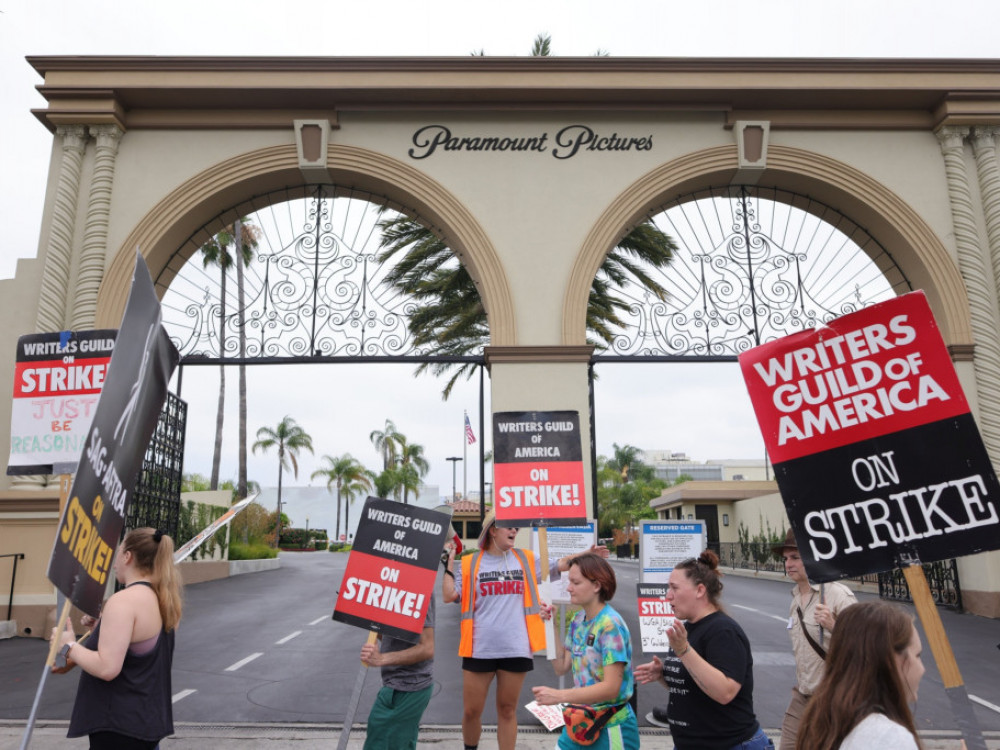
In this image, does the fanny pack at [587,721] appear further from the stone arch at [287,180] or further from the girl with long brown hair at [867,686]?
the stone arch at [287,180]

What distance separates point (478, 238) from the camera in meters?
11.6

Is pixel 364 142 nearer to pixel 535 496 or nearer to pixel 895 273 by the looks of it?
pixel 535 496

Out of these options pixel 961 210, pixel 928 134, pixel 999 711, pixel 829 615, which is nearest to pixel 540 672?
pixel 999 711

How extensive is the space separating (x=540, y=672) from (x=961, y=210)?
9862 millimetres

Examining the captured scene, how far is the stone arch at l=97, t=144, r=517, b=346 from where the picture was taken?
11352 mm

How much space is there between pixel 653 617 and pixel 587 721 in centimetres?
364

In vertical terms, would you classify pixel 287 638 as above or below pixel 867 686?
below

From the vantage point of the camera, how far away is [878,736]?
2.09 metres

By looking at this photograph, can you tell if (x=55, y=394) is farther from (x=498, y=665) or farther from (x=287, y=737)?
(x=498, y=665)

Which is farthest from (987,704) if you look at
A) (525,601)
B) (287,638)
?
(287,638)

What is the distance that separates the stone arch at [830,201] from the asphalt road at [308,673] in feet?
16.3

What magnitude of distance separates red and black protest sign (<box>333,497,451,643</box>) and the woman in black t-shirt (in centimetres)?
155

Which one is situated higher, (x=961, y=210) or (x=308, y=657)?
(x=961, y=210)

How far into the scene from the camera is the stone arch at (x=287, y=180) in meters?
11.4
